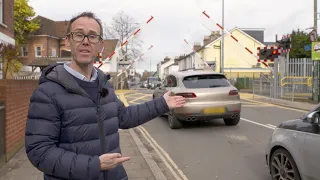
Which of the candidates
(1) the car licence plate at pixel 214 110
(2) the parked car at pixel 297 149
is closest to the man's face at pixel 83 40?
(2) the parked car at pixel 297 149

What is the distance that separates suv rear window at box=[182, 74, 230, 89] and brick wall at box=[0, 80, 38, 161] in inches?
165

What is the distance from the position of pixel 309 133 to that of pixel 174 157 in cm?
313

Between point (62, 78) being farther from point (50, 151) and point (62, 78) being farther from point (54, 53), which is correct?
point (54, 53)

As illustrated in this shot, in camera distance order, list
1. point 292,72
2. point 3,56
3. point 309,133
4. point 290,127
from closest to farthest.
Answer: point 309,133, point 290,127, point 3,56, point 292,72

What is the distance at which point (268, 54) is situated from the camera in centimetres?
1914

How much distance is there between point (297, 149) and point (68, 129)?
9.52 ft

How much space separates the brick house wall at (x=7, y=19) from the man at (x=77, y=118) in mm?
13832

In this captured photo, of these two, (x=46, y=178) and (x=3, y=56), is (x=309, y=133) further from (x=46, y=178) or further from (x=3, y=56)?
(x=3, y=56)

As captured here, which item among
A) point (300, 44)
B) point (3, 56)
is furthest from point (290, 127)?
A: point (300, 44)

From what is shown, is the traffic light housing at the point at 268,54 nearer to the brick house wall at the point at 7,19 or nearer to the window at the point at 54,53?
the brick house wall at the point at 7,19

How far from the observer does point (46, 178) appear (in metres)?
1.98

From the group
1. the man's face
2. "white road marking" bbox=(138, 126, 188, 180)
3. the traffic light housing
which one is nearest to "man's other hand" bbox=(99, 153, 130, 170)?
the man's face

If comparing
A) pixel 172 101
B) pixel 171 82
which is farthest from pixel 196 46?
pixel 172 101

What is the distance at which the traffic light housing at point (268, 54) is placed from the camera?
1890 centimetres
